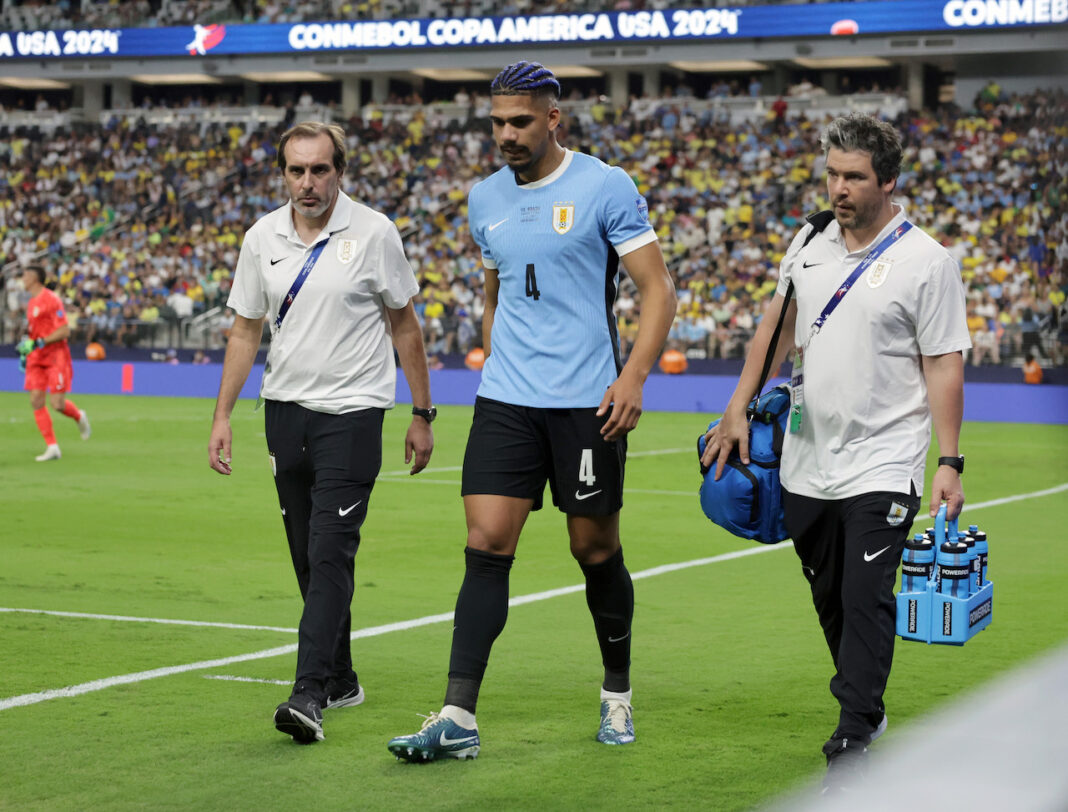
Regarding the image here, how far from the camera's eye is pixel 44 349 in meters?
17.3

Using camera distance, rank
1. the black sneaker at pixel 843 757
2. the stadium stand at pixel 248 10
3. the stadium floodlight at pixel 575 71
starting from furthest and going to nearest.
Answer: the stadium floodlight at pixel 575 71 < the stadium stand at pixel 248 10 < the black sneaker at pixel 843 757

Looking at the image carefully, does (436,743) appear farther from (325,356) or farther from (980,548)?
(980,548)

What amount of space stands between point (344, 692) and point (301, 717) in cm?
73

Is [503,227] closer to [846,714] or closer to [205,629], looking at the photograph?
[846,714]

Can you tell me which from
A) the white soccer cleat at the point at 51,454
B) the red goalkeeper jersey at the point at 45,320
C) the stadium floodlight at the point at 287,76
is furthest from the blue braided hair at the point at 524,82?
the stadium floodlight at the point at 287,76

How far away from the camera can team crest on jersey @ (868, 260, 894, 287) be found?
4820 millimetres

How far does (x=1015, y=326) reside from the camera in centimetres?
2673

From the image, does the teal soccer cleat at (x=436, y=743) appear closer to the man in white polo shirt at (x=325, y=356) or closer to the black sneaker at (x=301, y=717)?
the black sneaker at (x=301, y=717)

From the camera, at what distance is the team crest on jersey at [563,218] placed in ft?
17.1

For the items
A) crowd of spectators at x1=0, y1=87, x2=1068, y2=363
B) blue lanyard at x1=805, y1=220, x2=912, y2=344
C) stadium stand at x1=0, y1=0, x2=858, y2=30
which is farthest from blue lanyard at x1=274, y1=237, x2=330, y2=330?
stadium stand at x1=0, y1=0, x2=858, y2=30

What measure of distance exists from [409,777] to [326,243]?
6.57 feet

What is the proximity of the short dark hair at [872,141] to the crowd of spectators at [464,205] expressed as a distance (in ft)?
68.0

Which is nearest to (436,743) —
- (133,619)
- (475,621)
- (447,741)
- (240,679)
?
(447,741)

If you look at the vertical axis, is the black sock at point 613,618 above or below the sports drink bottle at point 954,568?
below
